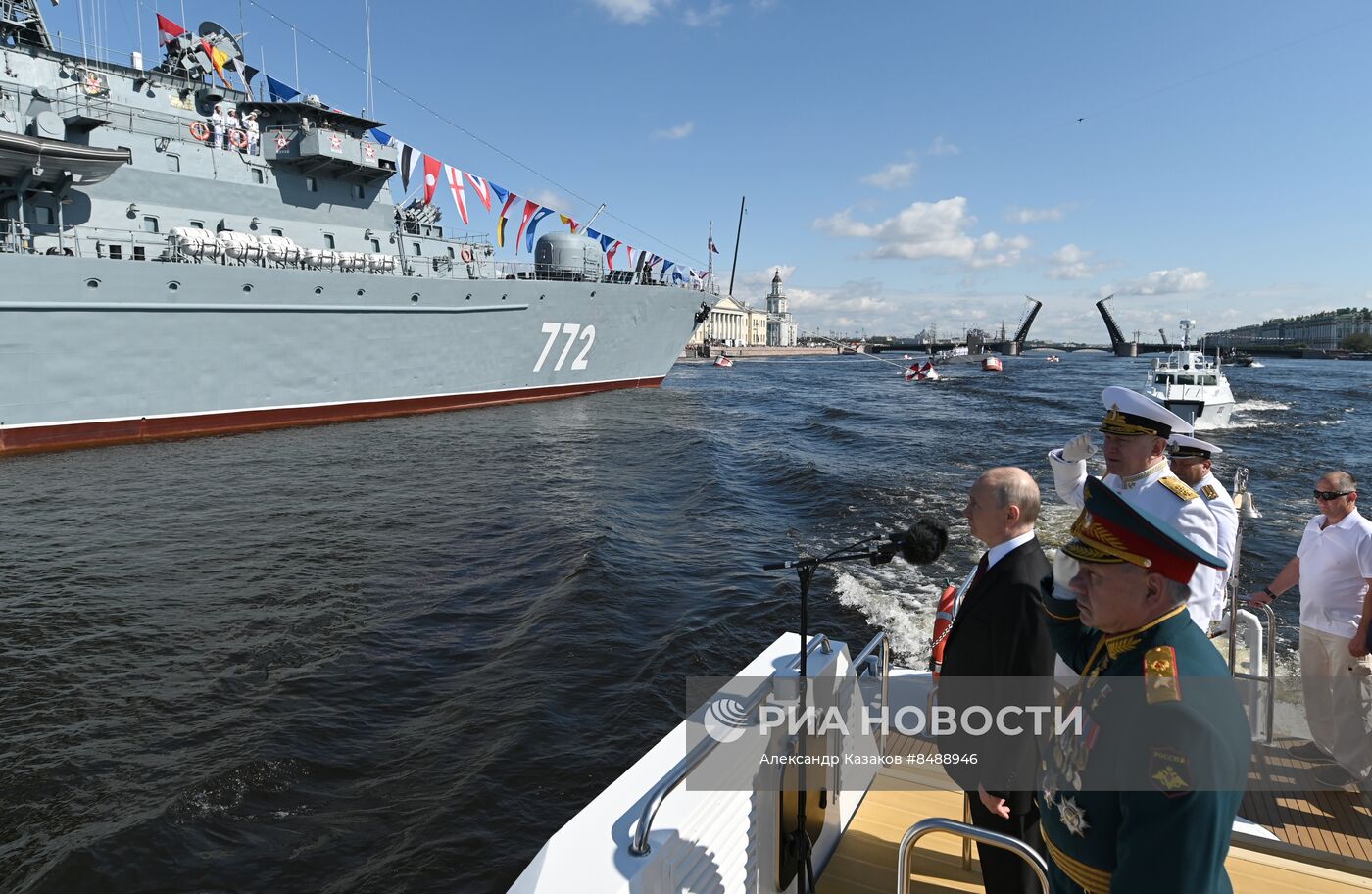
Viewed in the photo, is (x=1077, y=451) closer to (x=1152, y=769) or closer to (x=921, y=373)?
(x=1152, y=769)

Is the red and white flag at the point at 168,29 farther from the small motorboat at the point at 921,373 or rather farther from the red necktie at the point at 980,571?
the small motorboat at the point at 921,373

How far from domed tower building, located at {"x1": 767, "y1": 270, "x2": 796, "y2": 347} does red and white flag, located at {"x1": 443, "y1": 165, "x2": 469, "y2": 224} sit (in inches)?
4583

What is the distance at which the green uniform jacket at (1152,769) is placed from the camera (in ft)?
3.96

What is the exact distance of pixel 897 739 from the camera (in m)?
3.82

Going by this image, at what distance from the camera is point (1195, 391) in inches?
902

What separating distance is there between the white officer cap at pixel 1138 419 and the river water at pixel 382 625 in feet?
12.7

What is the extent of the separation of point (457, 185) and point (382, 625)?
18753mm

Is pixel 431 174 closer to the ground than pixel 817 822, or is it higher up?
higher up

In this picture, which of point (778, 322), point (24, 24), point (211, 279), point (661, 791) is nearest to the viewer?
point (661, 791)

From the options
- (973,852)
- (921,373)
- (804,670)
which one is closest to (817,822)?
(973,852)

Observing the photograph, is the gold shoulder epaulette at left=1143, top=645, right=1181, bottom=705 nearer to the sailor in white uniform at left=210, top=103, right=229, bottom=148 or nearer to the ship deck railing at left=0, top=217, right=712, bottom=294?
the ship deck railing at left=0, top=217, right=712, bottom=294

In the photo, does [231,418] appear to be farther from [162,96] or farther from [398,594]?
[398,594]

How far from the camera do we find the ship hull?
1456 centimetres

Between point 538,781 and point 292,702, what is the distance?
2319mm
